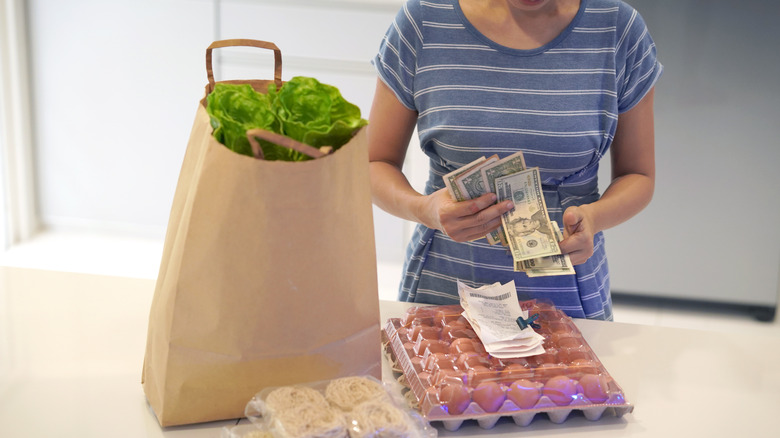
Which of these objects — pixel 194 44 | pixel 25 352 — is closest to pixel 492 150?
pixel 25 352

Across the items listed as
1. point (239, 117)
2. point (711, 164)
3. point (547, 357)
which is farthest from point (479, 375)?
point (711, 164)

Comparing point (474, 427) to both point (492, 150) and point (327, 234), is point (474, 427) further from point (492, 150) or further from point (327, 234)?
point (492, 150)

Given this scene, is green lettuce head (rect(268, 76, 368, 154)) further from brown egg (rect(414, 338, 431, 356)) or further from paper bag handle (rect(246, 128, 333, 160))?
brown egg (rect(414, 338, 431, 356))

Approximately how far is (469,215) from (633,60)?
0.43 metres

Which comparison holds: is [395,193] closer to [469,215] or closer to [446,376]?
[469,215]

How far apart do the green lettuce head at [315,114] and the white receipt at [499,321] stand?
0.35 m

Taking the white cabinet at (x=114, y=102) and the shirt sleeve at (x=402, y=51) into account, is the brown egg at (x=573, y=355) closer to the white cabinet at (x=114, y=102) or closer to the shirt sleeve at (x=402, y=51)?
the shirt sleeve at (x=402, y=51)

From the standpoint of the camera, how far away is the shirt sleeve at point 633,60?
4.52ft

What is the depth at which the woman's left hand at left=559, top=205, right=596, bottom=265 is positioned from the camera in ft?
4.05

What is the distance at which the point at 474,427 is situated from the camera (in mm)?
980

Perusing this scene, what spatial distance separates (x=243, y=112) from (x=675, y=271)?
241 centimetres

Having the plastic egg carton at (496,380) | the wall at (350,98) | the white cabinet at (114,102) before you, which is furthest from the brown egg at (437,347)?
the white cabinet at (114,102)

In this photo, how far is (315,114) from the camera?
92 cm

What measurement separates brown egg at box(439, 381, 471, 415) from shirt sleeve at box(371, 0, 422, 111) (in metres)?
0.63
